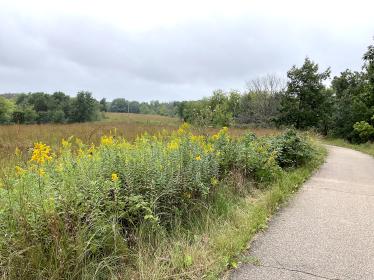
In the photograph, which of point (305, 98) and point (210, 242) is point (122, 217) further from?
point (305, 98)

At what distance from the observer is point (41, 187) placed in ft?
11.5

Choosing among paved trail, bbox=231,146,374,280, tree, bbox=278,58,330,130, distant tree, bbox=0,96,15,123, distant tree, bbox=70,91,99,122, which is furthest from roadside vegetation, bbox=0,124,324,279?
distant tree, bbox=70,91,99,122

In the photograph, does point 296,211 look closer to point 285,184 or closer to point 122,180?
point 285,184

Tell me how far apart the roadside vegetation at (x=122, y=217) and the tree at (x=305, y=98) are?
3841cm

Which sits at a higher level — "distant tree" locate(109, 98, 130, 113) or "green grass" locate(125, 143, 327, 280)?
"distant tree" locate(109, 98, 130, 113)

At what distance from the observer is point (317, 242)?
478 cm

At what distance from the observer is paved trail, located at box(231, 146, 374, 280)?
3.86m

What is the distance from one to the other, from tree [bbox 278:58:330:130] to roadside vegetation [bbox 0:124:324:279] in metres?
38.4

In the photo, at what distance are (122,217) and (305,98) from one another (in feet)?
138

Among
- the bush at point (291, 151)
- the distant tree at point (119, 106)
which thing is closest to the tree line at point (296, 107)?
the bush at point (291, 151)

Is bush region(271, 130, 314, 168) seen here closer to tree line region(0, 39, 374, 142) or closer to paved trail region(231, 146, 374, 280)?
paved trail region(231, 146, 374, 280)

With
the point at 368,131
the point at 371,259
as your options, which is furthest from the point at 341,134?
the point at 371,259

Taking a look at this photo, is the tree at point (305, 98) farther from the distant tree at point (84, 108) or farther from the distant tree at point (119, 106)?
the distant tree at point (119, 106)

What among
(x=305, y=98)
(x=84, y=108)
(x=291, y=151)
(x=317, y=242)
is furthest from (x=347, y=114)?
(x=317, y=242)
